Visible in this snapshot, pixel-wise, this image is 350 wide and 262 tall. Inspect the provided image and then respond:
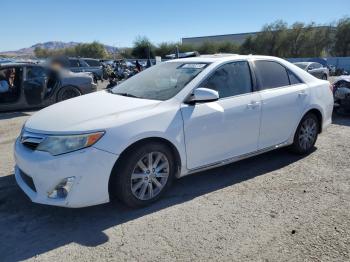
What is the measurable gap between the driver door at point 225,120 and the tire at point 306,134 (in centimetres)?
103

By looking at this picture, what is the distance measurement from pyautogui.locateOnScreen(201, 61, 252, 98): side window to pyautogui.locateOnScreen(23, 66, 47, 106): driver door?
7.12 meters

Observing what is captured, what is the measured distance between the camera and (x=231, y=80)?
466 centimetres

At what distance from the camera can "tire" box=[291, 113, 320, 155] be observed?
550 centimetres

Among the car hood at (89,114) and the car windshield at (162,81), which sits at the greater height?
the car windshield at (162,81)

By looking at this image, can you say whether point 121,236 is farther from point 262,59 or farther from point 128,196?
point 262,59

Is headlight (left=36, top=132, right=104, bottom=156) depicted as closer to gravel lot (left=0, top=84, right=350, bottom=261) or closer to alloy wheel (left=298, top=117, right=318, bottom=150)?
gravel lot (left=0, top=84, right=350, bottom=261)

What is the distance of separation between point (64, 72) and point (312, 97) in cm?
788

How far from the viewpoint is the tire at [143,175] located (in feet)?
12.0

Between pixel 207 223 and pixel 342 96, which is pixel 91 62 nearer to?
pixel 342 96

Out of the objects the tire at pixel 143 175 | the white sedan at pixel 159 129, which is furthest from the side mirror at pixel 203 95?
the tire at pixel 143 175

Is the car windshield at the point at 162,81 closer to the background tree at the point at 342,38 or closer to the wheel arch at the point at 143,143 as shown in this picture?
the wheel arch at the point at 143,143

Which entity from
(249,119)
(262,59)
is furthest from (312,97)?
(249,119)

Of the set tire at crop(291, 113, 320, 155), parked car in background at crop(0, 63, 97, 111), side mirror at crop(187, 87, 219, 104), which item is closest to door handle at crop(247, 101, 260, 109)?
side mirror at crop(187, 87, 219, 104)

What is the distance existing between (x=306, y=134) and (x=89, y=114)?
137 inches
